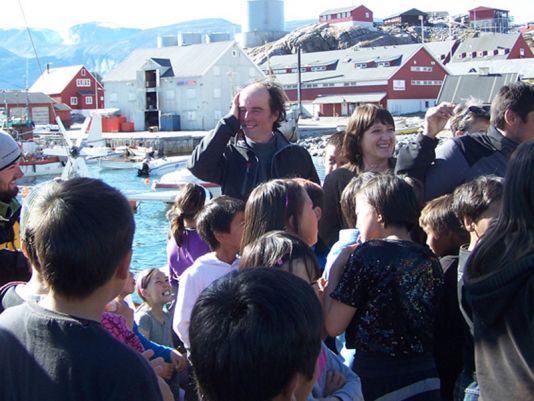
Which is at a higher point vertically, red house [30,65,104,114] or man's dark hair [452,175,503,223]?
red house [30,65,104,114]

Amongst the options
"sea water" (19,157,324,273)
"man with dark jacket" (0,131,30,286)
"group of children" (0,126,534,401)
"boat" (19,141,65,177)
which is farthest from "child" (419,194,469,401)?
"boat" (19,141,65,177)

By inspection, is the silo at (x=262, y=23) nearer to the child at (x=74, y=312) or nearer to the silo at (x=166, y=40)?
the silo at (x=166, y=40)

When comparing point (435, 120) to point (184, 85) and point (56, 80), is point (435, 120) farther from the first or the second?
point (56, 80)

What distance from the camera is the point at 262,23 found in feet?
378

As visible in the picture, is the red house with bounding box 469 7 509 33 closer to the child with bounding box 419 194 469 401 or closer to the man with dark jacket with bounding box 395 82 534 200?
the man with dark jacket with bounding box 395 82 534 200

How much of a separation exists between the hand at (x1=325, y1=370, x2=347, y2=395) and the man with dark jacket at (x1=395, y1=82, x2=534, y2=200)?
1907 mm

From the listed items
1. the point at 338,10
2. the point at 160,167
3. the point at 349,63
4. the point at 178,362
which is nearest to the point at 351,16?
the point at 338,10

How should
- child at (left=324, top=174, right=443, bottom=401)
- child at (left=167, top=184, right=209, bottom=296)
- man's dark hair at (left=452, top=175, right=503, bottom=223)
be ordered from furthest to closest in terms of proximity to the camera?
child at (left=167, top=184, right=209, bottom=296), man's dark hair at (left=452, top=175, right=503, bottom=223), child at (left=324, top=174, right=443, bottom=401)

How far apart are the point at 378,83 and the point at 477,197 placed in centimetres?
5869

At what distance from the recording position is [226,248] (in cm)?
366

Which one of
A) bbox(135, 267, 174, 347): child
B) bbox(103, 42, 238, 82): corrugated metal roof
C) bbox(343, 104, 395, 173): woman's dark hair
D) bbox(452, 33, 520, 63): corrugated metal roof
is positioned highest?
bbox(452, 33, 520, 63): corrugated metal roof

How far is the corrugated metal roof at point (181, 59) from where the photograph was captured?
57.4 metres

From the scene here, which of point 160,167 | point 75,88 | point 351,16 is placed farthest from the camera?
point 351,16

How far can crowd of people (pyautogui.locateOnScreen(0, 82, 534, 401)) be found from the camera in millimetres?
1727
